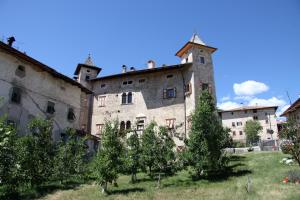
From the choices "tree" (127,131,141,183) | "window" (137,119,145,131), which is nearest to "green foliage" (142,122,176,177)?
"tree" (127,131,141,183)

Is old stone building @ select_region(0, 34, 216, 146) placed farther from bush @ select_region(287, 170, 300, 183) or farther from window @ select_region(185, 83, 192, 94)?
bush @ select_region(287, 170, 300, 183)

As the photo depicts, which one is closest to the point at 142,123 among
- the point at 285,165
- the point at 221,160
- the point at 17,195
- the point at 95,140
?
the point at 95,140

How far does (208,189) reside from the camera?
572 inches

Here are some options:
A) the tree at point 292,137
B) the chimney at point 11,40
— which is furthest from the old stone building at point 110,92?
the tree at point 292,137

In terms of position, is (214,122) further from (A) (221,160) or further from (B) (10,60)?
(B) (10,60)

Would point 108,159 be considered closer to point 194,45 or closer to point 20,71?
point 20,71

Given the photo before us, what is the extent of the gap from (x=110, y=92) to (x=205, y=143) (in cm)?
1967

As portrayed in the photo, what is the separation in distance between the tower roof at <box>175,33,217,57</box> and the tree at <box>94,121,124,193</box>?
19241mm

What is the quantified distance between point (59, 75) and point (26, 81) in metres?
3.67

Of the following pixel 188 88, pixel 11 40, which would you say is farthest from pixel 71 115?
pixel 188 88

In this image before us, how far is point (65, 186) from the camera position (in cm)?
1652

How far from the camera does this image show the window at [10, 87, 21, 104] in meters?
22.0

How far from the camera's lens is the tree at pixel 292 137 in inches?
593

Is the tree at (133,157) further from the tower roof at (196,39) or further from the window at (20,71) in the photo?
the tower roof at (196,39)
